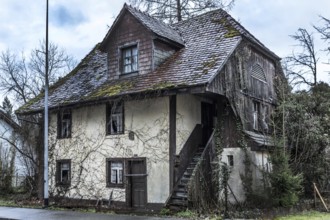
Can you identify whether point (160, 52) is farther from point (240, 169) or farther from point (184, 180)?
point (240, 169)

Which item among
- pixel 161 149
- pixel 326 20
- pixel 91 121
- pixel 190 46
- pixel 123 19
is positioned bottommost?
pixel 161 149

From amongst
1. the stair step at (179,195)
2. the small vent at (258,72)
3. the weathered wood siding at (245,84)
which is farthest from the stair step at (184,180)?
the small vent at (258,72)

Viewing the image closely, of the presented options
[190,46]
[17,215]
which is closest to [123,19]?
[190,46]

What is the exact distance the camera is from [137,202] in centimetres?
1703

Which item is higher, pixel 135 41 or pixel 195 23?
pixel 195 23

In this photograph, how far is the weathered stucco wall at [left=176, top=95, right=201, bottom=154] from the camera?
16347 millimetres

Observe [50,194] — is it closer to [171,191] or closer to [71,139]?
[71,139]

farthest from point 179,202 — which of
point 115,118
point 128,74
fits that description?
point 128,74

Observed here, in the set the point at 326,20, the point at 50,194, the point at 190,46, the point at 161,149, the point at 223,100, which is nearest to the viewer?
the point at 161,149

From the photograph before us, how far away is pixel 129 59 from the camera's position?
1880 cm

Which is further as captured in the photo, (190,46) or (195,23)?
(195,23)

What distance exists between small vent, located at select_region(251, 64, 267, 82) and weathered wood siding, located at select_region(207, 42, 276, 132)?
50 millimetres

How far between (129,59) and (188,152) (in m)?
5.19

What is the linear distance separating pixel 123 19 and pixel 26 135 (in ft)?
34.0
